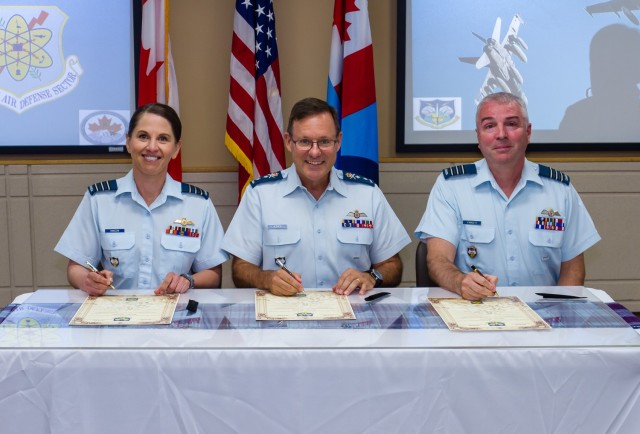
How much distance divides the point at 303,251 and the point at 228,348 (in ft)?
3.00

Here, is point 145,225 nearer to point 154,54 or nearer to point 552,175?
point 552,175

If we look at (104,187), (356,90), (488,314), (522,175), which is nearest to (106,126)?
(356,90)

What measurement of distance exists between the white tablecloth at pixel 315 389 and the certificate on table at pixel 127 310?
0.18 metres

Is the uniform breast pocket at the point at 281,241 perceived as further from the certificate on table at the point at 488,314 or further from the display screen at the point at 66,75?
the display screen at the point at 66,75

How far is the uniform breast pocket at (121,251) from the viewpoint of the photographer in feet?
7.00

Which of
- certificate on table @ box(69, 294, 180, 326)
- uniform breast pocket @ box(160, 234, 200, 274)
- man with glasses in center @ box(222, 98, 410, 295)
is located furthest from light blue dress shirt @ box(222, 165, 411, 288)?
certificate on table @ box(69, 294, 180, 326)

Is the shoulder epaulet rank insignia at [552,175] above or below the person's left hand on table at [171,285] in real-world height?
above

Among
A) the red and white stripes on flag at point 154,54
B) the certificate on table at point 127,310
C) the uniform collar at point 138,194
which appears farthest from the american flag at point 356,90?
the certificate on table at point 127,310

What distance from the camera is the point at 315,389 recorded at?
4.31 ft

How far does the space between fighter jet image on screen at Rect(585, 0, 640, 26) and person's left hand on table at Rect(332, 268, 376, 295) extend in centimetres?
261

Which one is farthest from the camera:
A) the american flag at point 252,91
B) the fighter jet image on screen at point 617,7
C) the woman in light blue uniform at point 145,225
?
the fighter jet image on screen at point 617,7

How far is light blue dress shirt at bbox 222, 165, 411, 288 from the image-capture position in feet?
7.27

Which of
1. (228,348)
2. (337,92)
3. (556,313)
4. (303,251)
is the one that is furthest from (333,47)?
(228,348)

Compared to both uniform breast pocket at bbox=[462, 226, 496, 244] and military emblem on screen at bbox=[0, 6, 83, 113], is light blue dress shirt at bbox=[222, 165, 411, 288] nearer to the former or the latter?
uniform breast pocket at bbox=[462, 226, 496, 244]
